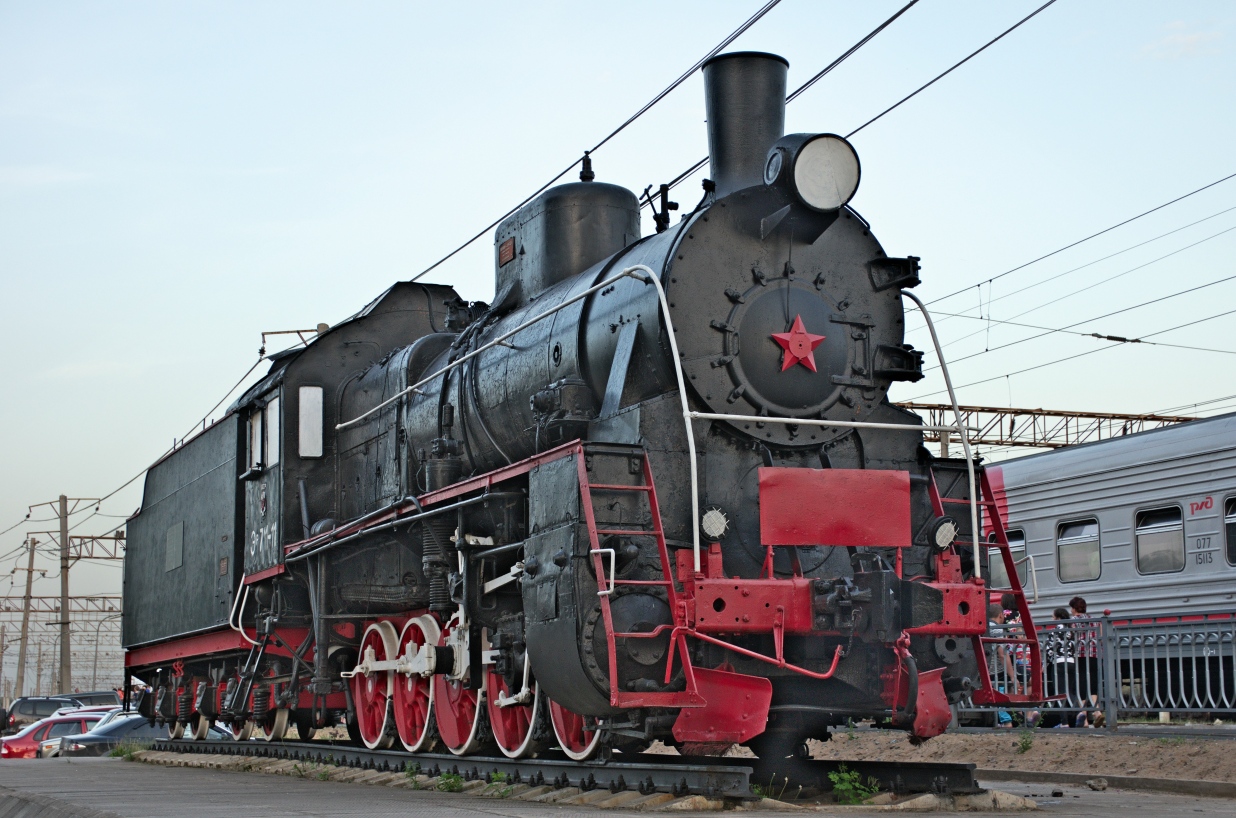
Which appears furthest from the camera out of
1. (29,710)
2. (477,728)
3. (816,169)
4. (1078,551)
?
(29,710)

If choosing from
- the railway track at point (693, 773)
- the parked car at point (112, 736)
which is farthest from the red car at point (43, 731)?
the railway track at point (693, 773)

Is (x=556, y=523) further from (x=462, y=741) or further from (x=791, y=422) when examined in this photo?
(x=462, y=741)

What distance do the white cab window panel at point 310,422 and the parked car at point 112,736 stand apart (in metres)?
7.34

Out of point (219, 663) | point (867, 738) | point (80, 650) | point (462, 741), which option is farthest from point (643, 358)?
point (80, 650)

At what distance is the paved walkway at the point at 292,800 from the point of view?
6895 mm

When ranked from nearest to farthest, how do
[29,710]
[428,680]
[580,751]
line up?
[580,751] → [428,680] → [29,710]

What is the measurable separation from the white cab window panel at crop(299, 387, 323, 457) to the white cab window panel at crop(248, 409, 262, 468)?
803 mm

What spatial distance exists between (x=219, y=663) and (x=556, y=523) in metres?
9.06

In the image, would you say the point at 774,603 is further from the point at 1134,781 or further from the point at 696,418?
the point at 1134,781

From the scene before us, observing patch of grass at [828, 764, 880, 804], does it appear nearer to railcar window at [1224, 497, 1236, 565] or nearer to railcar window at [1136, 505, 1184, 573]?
railcar window at [1224, 497, 1236, 565]

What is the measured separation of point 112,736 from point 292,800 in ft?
45.7

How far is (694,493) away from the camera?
7348mm

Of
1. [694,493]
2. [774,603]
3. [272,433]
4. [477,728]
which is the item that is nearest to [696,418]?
[694,493]

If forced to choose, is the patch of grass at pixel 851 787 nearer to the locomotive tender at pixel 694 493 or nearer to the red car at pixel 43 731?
the locomotive tender at pixel 694 493
